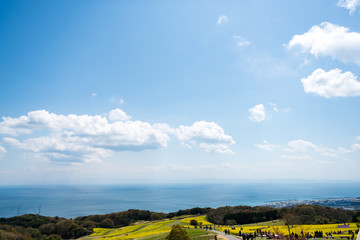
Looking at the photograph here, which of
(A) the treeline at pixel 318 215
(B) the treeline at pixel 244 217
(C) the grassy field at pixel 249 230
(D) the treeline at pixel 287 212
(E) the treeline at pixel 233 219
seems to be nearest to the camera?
(C) the grassy field at pixel 249 230

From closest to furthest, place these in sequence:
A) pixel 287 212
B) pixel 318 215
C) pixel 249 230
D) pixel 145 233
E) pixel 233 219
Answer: pixel 249 230 → pixel 145 233 → pixel 287 212 → pixel 318 215 → pixel 233 219

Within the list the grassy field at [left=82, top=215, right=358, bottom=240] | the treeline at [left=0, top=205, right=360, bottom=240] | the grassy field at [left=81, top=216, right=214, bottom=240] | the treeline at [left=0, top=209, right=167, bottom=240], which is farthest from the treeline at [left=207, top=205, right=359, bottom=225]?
the treeline at [left=0, top=209, right=167, bottom=240]

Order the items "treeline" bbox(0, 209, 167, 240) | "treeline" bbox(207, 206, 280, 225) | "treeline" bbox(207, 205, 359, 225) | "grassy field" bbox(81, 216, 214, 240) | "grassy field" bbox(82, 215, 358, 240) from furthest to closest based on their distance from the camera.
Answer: "treeline" bbox(207, 206, 280, 225)
"treeline" bbox(0, 209, 167, 240)
"treeline" bbox(207, 205, 359, 225)
"grassy field" bbox(81, 216, 214, 240)
"grassy field" bbox(82, 215, 358, 240)

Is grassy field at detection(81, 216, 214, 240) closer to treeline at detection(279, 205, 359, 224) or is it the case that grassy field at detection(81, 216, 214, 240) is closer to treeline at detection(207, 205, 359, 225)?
treeline at detection(207, 205, 359, 225)

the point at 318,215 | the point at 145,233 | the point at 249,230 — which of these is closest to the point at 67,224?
the point at 145,233

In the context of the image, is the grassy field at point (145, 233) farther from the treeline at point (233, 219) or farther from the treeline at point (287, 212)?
the treeline at point (287, 212)

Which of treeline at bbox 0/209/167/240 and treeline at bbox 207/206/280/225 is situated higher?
treeline at bbox 207/206/280/225

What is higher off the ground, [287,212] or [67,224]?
[287,212]

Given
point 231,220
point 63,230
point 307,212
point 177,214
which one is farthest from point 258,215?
point 63,230

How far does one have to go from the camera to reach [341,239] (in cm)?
2581

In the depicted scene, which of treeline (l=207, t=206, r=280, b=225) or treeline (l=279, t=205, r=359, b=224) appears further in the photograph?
treeline (l=207, t=206, r=280, b=225)

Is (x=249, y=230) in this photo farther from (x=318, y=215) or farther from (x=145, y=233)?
(x=318, y=215)

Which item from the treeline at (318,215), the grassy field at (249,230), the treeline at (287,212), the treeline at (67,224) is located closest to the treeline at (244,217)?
the treeline at (287,212)

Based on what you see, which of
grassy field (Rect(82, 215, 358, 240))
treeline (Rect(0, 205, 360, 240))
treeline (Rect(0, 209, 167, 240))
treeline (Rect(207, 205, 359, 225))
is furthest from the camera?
treeline (Rect(0, 209, 167, 240))
